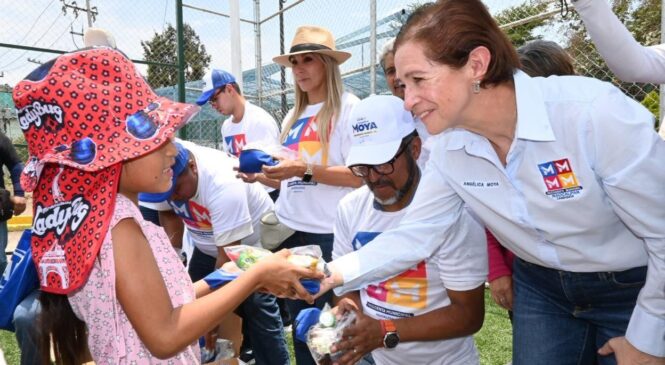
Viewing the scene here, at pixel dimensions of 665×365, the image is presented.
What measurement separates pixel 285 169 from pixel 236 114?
5.75 feet

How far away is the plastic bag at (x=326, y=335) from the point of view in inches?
77.6

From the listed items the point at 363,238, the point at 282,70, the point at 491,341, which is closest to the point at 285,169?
the point at 363,238

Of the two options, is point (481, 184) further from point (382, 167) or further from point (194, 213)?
point (194, 213)

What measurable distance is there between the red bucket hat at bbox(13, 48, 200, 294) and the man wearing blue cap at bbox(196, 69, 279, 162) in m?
2.85

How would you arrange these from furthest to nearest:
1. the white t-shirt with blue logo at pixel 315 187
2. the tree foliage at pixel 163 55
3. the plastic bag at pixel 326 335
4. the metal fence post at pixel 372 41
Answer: the tree foliage at pixel 163 55 → the metal fence post at pixel 372 41 → the white t-shirt with blue logo at pixel 315 187 → the plastic bag at pixel 326 335

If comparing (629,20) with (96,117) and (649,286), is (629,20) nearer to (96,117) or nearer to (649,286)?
→ (649,286)

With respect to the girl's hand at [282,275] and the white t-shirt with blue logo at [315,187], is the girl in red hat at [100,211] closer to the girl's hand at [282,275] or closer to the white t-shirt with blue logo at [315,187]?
the girl's hand at [282,275]

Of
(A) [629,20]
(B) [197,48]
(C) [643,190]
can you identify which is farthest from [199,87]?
(C) [643,190]

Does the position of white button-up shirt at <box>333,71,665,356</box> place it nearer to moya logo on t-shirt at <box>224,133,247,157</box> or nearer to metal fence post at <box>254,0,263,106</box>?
moya logo on t-shirt at <box>224,133,247,157</box>

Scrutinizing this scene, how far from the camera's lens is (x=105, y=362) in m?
1.73

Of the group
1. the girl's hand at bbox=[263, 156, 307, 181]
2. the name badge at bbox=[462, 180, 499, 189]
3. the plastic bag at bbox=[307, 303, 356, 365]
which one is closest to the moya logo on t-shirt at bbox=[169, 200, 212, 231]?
the girl's hand at bbox=[263, 156, 307, 181]

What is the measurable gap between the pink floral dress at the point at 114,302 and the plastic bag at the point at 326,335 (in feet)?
1.53

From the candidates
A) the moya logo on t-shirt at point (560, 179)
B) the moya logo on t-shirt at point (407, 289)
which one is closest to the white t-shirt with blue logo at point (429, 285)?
the moya logo on t-shirt at point (407, 289)

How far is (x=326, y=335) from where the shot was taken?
199 cm
